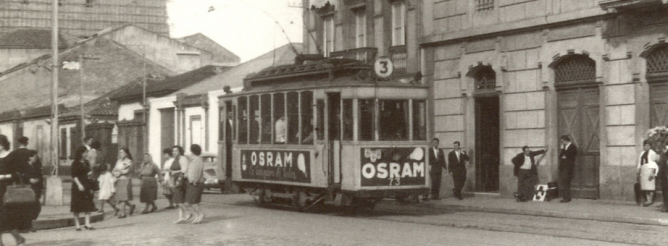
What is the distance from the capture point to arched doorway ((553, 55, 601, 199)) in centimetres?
2359

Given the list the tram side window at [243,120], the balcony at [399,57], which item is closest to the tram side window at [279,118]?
the tram side window at [243,120]

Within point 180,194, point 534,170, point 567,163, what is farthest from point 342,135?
point 534,170

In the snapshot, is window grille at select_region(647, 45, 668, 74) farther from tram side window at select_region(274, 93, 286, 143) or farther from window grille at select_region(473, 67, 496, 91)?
tram side window at select_region(274, 93, 286, 143)

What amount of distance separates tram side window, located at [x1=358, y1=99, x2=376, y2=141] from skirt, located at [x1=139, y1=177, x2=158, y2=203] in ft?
18.3

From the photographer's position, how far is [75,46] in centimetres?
6512

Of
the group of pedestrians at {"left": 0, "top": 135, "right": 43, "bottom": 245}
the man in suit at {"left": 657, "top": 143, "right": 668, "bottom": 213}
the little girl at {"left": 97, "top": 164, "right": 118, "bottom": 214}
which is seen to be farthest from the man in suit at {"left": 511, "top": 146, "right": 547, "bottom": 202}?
the group of pedestrians at {"left": 0, "top": 135, "right": 43, "bottom": 245}

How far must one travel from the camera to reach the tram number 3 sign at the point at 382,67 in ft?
64.7

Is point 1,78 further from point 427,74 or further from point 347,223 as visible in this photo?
point 347,223

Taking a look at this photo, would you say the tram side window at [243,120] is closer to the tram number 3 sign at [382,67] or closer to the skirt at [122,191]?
the skirt at [122,191]

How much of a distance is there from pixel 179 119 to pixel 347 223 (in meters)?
29.3

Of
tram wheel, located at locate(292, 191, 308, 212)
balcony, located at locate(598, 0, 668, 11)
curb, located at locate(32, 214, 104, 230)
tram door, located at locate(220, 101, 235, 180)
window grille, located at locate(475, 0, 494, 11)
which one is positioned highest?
window grille, located at locate(475, 0, 494, 11)

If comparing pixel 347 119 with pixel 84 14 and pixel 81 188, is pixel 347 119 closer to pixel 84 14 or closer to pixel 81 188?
pixel 81 188

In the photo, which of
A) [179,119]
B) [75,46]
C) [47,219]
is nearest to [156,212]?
[47,219]

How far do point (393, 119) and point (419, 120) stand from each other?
577mm
